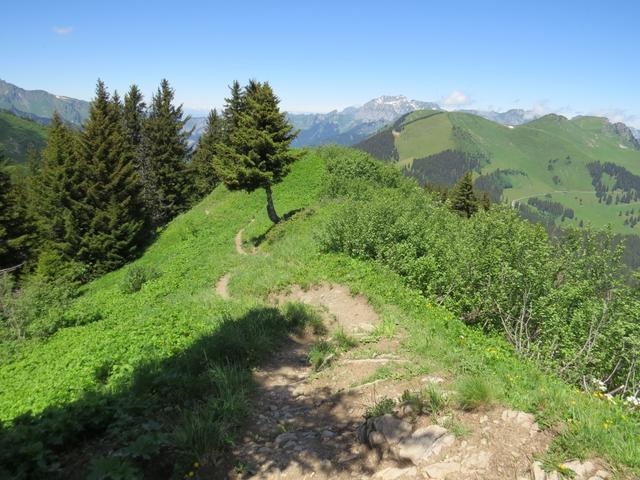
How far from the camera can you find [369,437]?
556cm

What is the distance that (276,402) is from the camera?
275 inches

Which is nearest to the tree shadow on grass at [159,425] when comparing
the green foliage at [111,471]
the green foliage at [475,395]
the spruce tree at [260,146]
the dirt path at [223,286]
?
→ the green foliage at [111,471]

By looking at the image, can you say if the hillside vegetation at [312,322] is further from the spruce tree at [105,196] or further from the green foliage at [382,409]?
the spruce tree at [105,196]

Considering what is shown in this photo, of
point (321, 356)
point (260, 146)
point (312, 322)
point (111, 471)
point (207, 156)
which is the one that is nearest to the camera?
point (111, 471)

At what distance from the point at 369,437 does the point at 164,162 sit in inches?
1905

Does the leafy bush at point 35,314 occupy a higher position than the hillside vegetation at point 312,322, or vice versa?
the hillside vegetation at point 312,322

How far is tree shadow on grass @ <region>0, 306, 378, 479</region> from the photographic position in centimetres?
482

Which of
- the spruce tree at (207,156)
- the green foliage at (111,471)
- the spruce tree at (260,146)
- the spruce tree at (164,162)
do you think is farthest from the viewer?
the spruce tree at (207,156)

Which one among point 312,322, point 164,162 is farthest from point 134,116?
point 312,322

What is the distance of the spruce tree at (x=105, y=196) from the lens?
35312mm

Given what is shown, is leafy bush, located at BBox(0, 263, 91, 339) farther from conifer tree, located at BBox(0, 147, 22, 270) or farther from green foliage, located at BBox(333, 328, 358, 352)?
conifer tree, located at BBox(0, 147, 22, 270)

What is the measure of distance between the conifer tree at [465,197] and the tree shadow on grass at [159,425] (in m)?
51.6

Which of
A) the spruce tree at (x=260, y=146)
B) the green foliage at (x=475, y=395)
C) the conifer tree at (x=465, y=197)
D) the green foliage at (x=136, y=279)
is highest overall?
the spruce tree at (x=260, y=146)

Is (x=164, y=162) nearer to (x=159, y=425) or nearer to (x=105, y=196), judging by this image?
(x=105, y=196)
